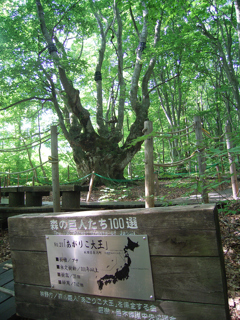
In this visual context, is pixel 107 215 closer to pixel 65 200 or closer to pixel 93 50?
pixel 65 200

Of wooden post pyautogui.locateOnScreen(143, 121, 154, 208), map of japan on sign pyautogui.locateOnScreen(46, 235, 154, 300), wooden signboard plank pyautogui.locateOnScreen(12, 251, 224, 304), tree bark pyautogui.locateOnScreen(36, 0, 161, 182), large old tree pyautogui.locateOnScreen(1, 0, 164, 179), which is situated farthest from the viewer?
tree bark pyautogui.locateOnScreen(36, 0, 161, 182)

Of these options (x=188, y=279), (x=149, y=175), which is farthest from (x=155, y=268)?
(x=149, y=175)

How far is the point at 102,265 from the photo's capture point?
172cm

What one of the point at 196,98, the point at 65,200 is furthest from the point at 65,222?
the point at 196,98

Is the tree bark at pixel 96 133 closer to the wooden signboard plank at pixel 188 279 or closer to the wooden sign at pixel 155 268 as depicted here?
the wooden sign at pixel 155 268

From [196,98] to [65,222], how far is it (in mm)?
19761

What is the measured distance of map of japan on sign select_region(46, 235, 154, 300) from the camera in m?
1.62

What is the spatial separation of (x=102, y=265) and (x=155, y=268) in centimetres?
39

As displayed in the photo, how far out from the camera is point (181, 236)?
5.01 feet

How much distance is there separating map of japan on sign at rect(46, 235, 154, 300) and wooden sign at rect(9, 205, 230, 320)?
4 cm

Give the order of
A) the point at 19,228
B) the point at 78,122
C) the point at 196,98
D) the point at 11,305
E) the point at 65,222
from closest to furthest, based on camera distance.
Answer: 1. the point at 65,222
2. the point at 19,228
3. the point at 11,305
4. the point at 78,122
5. the point at 196,98

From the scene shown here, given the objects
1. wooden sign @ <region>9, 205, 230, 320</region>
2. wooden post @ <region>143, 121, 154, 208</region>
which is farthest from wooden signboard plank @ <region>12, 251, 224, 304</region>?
wooden post @ <region>143, 121, 154, 208</region>

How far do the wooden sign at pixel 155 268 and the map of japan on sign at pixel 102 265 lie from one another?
0.04 metres

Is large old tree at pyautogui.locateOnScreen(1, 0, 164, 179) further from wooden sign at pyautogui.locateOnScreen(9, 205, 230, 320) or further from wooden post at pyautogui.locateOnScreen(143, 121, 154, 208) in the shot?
wooden sign at pyautogui.locateOnScreen(9, 205, 230, 320)
